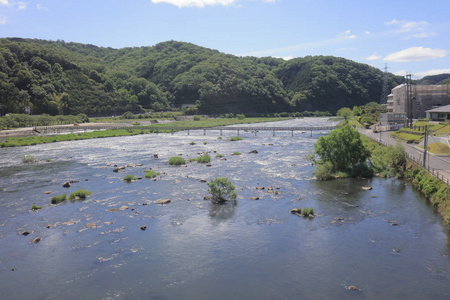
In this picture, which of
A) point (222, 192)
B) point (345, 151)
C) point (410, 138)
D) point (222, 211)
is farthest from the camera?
point (410, 138)

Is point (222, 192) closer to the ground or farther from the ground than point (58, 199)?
farther from the ground

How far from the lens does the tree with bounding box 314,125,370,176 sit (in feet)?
143

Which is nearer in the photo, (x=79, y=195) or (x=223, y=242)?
(x=223, y=242)

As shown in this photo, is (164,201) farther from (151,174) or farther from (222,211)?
(151,174)

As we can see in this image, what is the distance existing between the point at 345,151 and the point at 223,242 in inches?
993

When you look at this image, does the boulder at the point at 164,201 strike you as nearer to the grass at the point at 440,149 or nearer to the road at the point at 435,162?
the road at the point at 435,162

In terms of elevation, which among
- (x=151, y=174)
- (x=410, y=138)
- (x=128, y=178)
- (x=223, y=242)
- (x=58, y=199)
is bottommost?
(x=223, y=242)

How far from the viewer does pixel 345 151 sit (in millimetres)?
43625

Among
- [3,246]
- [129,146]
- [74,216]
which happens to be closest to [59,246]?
[3,246]

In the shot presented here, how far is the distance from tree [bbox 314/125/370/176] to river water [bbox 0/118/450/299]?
3.77 m

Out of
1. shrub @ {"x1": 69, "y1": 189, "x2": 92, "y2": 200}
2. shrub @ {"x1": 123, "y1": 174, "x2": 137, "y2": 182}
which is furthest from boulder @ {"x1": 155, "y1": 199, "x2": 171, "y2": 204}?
shrub @ {"x1": 123, "y1": 174, "x2": 137, "y2": 182}

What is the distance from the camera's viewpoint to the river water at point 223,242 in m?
18.9

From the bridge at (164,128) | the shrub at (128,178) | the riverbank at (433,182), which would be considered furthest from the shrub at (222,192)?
the bridge at (164,128)

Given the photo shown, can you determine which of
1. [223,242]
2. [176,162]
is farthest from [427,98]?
[223,242]
